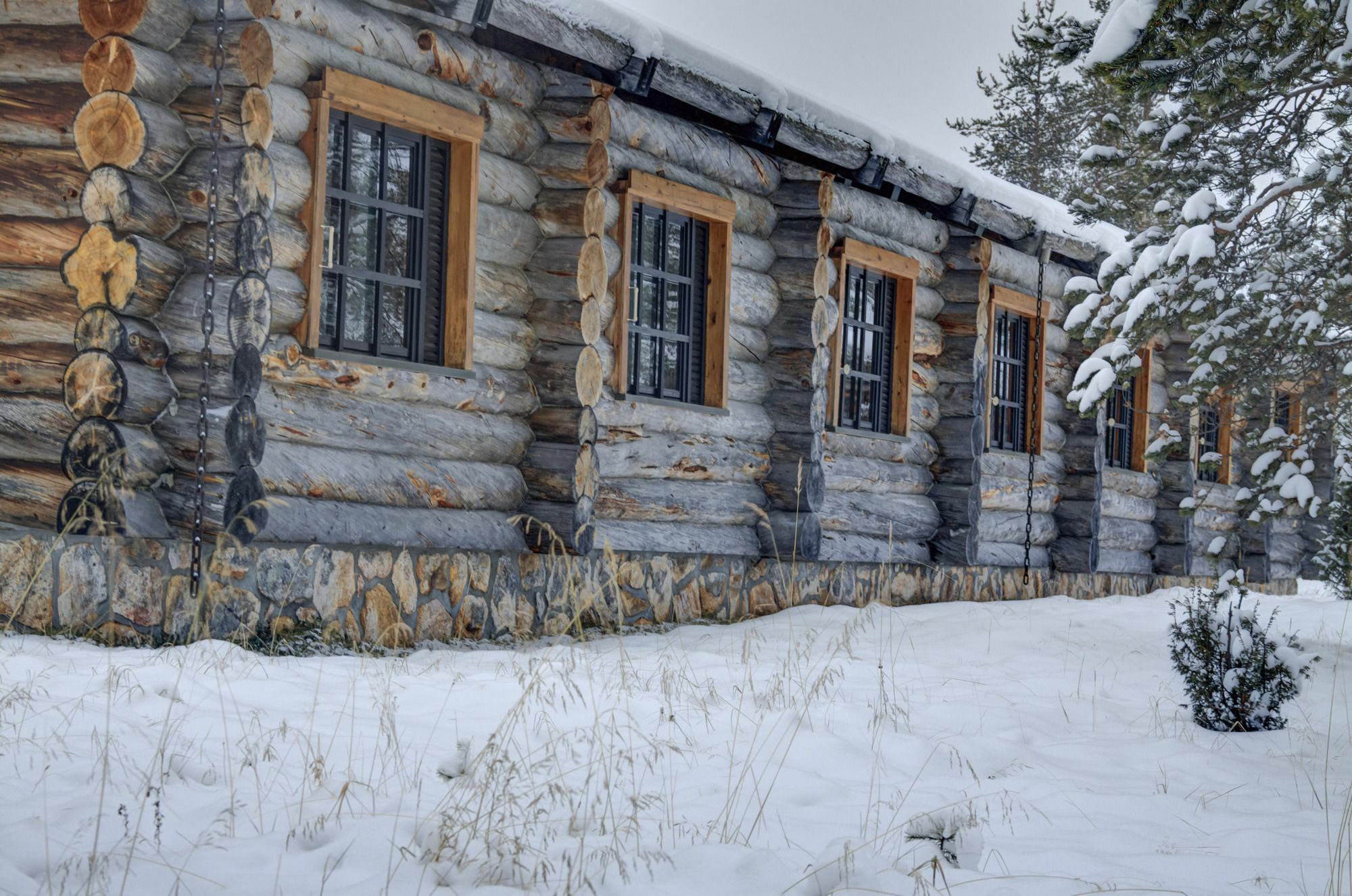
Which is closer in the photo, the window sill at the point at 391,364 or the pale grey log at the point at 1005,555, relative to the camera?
the window sill at the point at 391,364

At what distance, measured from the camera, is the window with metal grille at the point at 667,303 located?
8648 mm

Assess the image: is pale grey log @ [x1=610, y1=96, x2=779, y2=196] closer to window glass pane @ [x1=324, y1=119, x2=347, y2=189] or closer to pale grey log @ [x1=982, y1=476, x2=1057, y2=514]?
window glass pane @ [x1=324, y1=119, x2=347, y2=189]

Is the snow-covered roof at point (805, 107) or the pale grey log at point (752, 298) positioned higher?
the snow-covered roof at point (805, 107)

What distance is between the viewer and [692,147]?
869 centimetres

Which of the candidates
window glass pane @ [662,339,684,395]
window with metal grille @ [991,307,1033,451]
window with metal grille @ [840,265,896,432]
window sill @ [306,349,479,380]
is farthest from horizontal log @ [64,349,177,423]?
window with metal grille @ [991,307,1033,451]

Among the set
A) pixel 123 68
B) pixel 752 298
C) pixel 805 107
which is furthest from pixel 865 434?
pixel 123 68

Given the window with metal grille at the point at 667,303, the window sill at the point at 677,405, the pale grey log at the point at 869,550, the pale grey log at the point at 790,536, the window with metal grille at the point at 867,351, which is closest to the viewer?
the window sill at the point at 677,405

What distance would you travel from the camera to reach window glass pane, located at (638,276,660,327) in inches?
344

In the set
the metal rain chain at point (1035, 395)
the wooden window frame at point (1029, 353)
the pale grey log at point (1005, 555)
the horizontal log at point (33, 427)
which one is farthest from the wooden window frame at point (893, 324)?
the horizontal log at point (33, 427)

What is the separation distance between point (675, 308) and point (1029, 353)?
544 cm

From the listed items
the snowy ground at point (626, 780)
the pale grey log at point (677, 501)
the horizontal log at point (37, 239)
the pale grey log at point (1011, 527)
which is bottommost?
the snowy ground at point (626, 780)

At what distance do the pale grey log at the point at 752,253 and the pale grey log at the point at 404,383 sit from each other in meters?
2.37

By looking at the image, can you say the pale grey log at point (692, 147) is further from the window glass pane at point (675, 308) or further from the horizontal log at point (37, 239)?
the horizontal log at point (37, 239)

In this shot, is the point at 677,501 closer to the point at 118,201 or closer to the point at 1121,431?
the point at 118,201
